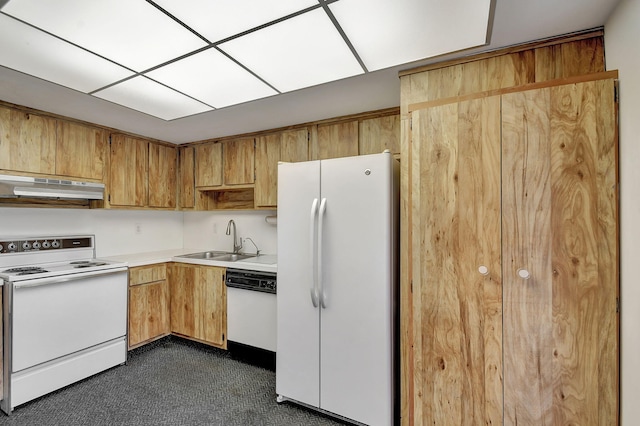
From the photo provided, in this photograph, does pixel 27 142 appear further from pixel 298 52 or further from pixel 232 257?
pixel 298 52

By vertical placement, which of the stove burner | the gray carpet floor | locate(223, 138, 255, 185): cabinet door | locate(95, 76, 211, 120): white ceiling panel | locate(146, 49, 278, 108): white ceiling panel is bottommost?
the gray carpet floor

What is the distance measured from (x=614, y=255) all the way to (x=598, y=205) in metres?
0.23

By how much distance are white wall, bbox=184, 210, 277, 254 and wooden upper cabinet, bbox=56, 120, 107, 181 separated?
4.18 feet

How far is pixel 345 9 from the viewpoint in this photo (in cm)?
131

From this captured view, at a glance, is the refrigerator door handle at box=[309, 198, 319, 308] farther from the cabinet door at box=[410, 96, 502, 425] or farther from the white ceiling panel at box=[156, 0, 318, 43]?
the white ceiling panel at box=[156, 0, 318, 43]

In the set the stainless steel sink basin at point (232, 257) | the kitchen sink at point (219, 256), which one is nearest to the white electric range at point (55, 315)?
the kitchen sink at point (219, 256)

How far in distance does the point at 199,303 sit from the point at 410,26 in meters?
3.01

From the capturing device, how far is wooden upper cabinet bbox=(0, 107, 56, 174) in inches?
93.1

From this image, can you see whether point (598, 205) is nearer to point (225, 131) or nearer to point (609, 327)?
point (609, 327)

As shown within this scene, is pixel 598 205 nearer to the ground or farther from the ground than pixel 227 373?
farther from the ground

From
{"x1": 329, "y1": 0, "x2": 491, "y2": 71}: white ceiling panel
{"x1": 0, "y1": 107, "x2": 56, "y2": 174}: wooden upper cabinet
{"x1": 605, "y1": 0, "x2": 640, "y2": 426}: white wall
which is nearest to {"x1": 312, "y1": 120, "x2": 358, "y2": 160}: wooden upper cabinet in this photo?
{"x1": 329, "y1": 0, "x2": 491, "y2": 71}: white ceiling panel

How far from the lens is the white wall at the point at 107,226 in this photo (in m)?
2.69

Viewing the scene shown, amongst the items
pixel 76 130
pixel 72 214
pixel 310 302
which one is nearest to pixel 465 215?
pixel 310 302

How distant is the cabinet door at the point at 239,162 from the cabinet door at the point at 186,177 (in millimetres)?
546
